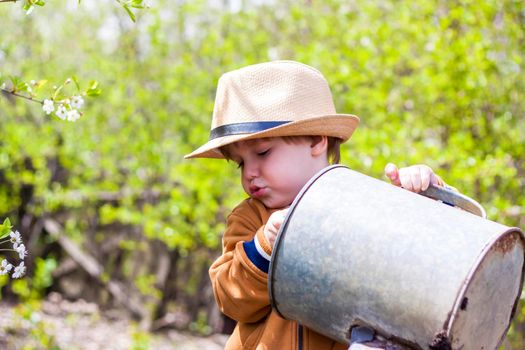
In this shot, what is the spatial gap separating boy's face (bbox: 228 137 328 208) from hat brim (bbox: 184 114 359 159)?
0.13ft

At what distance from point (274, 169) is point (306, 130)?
129mm

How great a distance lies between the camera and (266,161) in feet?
6.30

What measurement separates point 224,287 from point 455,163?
270 cm

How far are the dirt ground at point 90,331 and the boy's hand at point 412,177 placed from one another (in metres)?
4.65

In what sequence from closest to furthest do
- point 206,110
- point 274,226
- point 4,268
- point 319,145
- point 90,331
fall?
point 274,226 < point 4,268 < point 319,145 < point 206,110 < point 90,331

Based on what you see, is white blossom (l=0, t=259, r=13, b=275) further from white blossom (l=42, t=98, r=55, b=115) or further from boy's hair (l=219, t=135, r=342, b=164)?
boy's hair (l=219, t=135, r=342, b=164)

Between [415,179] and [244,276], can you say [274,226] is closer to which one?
[244,276]

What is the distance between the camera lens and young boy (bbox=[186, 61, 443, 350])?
1832 mm

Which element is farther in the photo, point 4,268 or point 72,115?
point 72,115

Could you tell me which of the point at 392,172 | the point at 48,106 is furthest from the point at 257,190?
the point at 48,106

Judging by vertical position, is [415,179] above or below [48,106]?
below

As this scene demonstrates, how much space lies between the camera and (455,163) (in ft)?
14.0

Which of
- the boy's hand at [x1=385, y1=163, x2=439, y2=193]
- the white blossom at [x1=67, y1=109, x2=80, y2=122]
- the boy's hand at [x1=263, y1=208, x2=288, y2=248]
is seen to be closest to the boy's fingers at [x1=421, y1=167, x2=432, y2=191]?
the boy's hand at [x1=385, y1=163, x2=439, y2=193]

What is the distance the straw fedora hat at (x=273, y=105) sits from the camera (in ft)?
6.24
